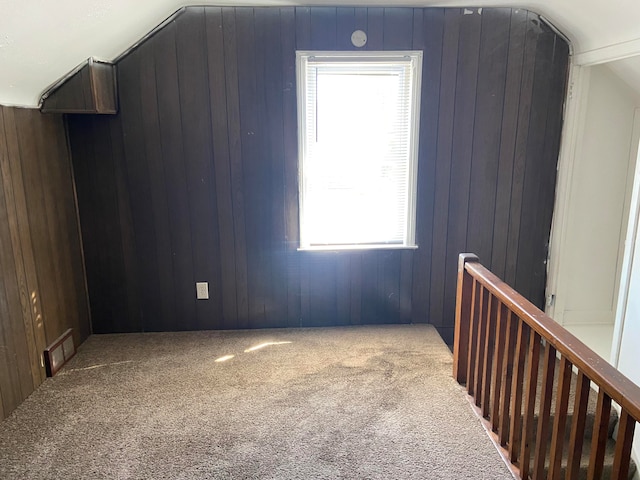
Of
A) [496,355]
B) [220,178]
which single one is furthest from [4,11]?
[496,355]

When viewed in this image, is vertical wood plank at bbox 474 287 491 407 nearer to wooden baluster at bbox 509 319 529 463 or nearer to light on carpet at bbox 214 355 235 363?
wooden baluster at bbox 509 319 529 463

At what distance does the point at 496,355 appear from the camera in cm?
221

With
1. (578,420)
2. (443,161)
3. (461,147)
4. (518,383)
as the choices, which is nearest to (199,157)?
(443,161)

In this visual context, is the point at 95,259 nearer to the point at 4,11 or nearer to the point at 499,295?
the point at 4,11

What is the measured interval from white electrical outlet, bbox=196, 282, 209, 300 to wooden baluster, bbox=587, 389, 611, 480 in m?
2.48

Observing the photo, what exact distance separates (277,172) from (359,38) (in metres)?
0.98

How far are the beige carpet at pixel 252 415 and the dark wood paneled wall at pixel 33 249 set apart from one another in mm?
214

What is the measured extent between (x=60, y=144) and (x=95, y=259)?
773 mm

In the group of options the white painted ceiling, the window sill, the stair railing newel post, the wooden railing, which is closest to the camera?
the wooden railing

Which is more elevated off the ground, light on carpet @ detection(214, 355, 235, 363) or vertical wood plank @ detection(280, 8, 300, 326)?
vertical wood plank @ detection(280, 8, 300, 326)

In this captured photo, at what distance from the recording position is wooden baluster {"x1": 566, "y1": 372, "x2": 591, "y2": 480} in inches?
61.8

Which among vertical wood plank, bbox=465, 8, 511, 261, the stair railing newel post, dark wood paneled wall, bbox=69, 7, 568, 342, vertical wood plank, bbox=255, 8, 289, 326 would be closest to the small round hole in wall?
dark wood paneled wall, bbox=69, 7, 568, 342

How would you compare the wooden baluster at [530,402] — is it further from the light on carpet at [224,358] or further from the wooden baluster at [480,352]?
the light on carpet at [224,358]

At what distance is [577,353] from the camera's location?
5.11 ft
